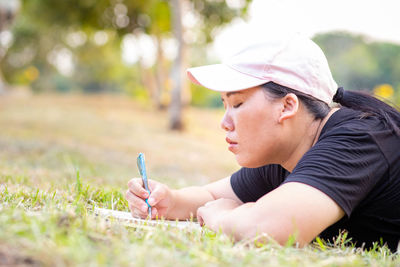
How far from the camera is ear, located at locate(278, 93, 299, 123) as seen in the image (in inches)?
70.8

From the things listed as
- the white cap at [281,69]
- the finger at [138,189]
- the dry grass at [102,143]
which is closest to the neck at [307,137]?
the white cap at [281,69]

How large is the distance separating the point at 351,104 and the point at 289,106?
41 cm

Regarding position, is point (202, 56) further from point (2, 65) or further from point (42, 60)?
point (2, 65)

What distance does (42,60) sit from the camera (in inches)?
1155

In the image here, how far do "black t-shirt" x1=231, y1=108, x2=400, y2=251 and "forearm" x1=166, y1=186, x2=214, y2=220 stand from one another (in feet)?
2.31

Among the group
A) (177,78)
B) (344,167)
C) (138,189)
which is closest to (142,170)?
(138,189)

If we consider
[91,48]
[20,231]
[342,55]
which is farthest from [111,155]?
[342,55]

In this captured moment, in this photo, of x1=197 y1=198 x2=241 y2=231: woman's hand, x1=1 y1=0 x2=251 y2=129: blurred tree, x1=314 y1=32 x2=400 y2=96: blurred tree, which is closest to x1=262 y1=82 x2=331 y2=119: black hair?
x1=197 y1=198 x2=241 y2=231: woman's hand

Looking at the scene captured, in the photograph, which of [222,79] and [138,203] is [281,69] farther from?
[138,203]

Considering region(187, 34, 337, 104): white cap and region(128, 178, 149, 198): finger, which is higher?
region(187, 34, 337, 104): white cap

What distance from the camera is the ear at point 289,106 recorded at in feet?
5.90

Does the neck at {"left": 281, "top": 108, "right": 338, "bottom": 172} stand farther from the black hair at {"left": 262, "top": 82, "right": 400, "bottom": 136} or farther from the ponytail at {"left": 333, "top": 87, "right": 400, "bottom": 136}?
the ponytail at {"left": 333, "top": 87, "right": 400, "bottom": 136}

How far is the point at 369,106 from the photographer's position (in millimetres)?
1969

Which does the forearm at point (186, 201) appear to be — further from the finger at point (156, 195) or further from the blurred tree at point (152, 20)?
the blurred tree at point (152, 20)
